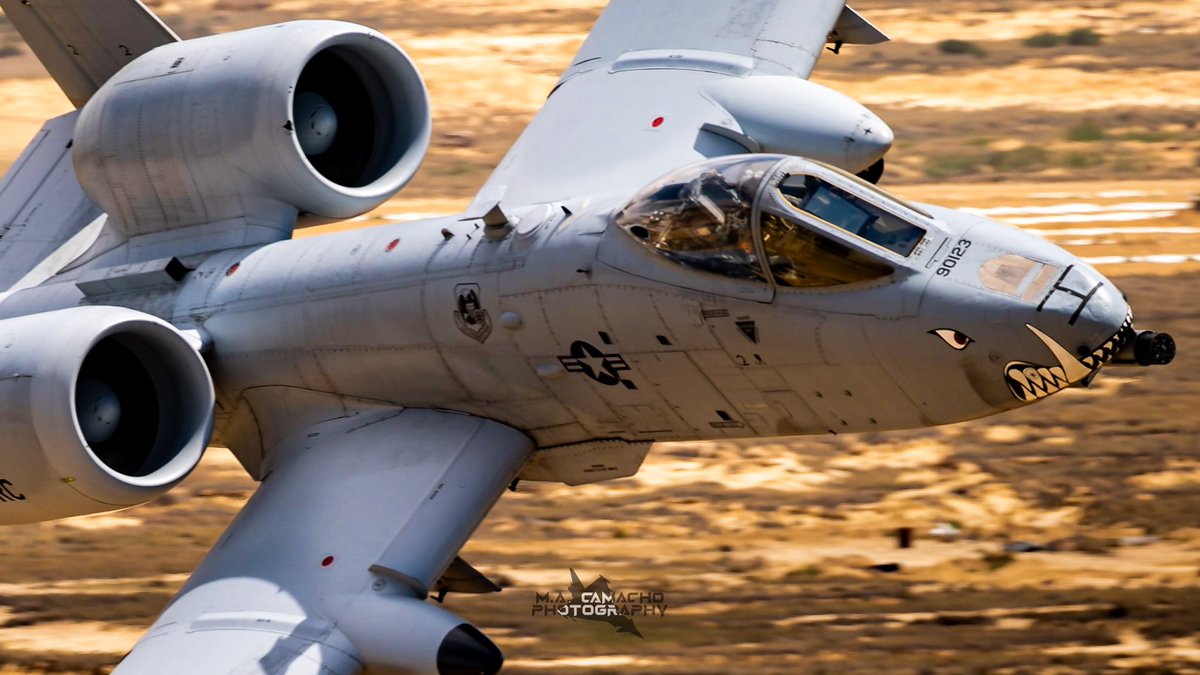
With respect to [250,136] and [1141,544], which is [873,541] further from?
[250,136]

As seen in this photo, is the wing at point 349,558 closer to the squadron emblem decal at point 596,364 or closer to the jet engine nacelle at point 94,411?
the jet engine nacelle at point 94,411

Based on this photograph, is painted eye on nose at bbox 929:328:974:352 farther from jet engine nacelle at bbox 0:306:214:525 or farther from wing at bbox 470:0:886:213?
jet engine nacelle at bbox 0:306:214:525

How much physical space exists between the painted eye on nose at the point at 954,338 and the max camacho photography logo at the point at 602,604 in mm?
4599

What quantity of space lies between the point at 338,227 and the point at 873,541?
36.1ft

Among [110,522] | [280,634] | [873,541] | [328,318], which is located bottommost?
[110,522]

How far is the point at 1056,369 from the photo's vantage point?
10.5 m

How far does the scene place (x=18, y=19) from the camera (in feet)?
50.1

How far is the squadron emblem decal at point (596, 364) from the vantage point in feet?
40.0

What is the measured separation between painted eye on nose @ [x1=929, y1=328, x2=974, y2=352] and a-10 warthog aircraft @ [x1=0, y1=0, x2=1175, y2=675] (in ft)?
0.18

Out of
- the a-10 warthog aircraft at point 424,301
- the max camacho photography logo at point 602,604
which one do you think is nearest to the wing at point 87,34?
the a-10 warthog aircraft at point 424,301

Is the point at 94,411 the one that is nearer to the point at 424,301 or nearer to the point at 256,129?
the point at 424,301

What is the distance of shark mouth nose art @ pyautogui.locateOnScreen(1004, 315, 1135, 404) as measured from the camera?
34.1ft

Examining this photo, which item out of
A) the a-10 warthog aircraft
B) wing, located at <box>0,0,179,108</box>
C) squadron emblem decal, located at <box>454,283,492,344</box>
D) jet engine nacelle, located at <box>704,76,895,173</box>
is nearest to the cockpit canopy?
the a-10 warthog aircraft

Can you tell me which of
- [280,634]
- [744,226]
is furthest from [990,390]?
[280,634]
